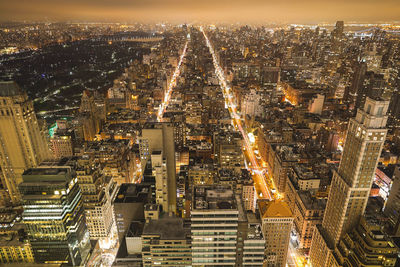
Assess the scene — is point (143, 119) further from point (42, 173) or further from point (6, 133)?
point (42, 173)

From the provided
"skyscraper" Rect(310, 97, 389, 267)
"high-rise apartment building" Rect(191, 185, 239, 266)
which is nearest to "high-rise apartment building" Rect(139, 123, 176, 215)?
"high-rise apartment building" Rect(191, 185, 239, 266)

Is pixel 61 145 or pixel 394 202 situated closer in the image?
pixel 394 202

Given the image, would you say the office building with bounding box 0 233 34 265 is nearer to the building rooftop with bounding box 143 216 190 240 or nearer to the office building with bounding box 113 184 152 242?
the office building with bounding box 113 184 152 242

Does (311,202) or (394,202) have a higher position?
(311,202)

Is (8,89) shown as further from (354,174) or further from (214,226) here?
→ (354,174)

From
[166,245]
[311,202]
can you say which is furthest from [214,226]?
[311,202]

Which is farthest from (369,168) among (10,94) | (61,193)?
(10,94)
